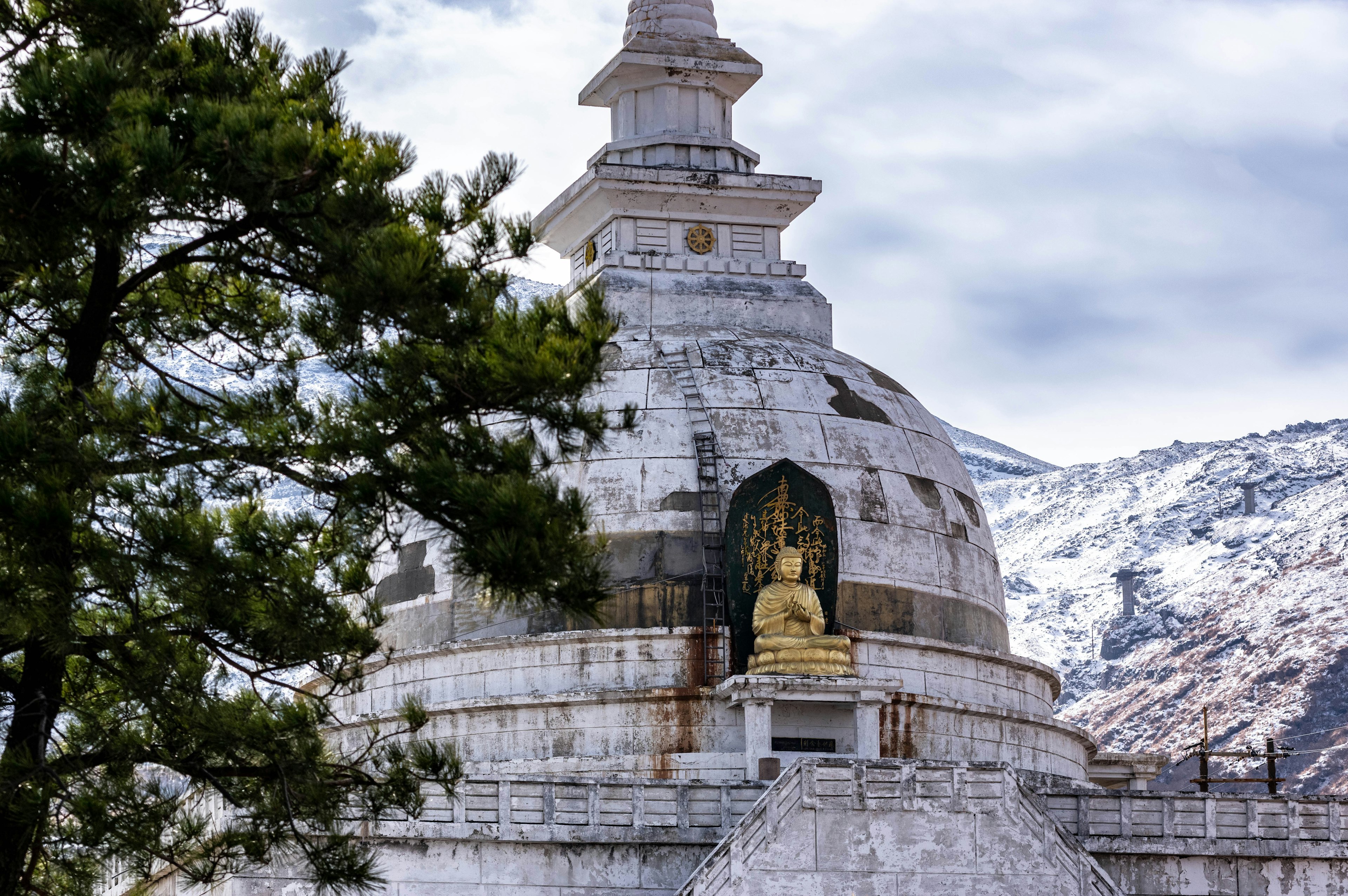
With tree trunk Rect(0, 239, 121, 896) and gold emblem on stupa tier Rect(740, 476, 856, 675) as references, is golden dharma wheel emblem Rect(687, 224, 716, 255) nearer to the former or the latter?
gold emblem on stupa tier Rect(740, 476, 856, 675)

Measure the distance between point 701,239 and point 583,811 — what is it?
15143 millimetres

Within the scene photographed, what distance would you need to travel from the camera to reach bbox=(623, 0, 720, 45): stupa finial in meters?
41.8

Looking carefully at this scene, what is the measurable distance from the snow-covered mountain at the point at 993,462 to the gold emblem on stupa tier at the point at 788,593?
135355mm

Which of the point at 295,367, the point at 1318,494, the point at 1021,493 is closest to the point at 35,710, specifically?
the point at 295,367

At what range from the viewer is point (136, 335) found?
1928 cm

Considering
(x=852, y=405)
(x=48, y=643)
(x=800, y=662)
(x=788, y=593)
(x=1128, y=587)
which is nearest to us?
(x=48, y=643)

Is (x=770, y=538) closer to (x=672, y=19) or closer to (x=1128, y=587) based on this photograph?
(x=672, y=19)

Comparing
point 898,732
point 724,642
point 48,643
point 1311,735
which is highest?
point 1311,735

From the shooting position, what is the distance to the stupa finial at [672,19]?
4178 centimetres

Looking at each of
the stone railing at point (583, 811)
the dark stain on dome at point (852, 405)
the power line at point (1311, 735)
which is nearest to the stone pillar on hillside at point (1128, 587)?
the power line at point (1311, 735)

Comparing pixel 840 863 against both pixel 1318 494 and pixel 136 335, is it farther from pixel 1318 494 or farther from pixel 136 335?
pixel 1318 494

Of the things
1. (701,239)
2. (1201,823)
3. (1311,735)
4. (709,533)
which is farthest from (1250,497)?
(1201,823)

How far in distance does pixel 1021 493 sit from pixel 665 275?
124m

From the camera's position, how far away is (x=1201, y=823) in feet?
94.8
